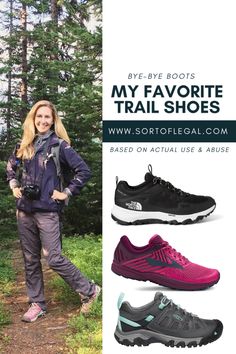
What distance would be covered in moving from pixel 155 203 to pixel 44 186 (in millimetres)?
905

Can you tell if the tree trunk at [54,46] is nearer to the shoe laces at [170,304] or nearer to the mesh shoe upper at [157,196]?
the mesh shoe upper at [157,196]

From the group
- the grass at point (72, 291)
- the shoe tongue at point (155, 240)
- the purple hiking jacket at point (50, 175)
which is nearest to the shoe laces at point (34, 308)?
the grass at point (72, 291)

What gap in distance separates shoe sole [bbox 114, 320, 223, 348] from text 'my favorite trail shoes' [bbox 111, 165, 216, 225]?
721 mm

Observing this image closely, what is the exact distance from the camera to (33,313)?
177 inches

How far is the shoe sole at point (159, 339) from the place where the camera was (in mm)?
3814

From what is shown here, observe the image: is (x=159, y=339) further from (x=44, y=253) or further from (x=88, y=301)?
(x=44, y=253)

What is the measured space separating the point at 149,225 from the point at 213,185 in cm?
48

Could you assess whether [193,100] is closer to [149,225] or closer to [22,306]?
[149,225]

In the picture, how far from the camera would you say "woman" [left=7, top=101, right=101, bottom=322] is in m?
4.27

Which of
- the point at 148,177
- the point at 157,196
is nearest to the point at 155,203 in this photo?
the point at 157,196

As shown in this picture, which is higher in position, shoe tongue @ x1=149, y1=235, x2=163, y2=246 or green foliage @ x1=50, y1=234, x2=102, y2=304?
shoe tongue @ x1=149, y1=235, x2=163, y2=246

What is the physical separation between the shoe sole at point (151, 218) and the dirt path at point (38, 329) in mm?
1036

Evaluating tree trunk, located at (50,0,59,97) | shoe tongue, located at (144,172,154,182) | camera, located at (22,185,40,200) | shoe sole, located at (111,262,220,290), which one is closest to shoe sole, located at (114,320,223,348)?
shoe sole, located at (111,262,220,290)

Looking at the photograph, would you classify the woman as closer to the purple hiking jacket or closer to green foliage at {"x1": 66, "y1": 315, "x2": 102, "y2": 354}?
the purple hiking jacket
